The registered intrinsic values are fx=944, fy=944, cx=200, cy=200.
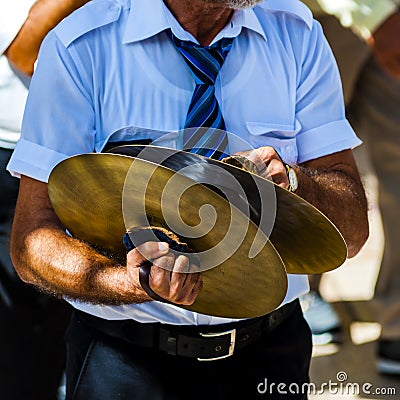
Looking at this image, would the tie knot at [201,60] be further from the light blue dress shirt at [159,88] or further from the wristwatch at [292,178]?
the wristwatch at [292,178]

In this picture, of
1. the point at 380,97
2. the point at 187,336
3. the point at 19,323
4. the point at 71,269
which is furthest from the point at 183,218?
the point at 380,97

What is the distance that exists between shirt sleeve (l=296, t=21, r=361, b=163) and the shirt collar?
0.49 feet

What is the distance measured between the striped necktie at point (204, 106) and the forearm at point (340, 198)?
0.64 ft

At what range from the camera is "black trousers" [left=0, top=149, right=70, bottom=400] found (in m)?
3.09

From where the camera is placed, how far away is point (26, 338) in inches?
123

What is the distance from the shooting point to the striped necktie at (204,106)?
2049 millimetres

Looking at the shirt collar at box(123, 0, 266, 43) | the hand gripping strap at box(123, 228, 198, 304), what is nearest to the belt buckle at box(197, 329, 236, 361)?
the hand gripping strap at box(123, 228, 198, 304)

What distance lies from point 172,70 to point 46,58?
277mm

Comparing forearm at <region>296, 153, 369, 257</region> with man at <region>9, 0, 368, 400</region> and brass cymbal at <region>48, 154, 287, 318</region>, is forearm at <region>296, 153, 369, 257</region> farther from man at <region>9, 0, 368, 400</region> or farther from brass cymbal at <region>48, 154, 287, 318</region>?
brass cymbal at <region>48, 154, 287, 318</region>

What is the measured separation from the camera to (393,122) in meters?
3.86

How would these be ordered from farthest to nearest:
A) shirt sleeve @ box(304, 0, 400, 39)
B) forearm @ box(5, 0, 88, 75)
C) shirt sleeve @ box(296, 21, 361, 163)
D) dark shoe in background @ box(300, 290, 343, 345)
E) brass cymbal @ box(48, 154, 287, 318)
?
dark shoe in background @ box(300, 290, 343, 345)
shirt sleeve @ box(304, 0, 400, 39)
forearm @ box(5, 0, 88, 75)
shirt sleeve @ box(296, 21, 361, 163)
brass cymbal @ box(48, 154, 287, 318)

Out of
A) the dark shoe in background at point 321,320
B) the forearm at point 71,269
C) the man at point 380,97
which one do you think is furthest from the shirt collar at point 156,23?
the dark shoe in background at point 321,320

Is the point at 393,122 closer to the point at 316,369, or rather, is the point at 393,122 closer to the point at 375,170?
the point at 375,170

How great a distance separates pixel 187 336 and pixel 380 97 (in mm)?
2009
